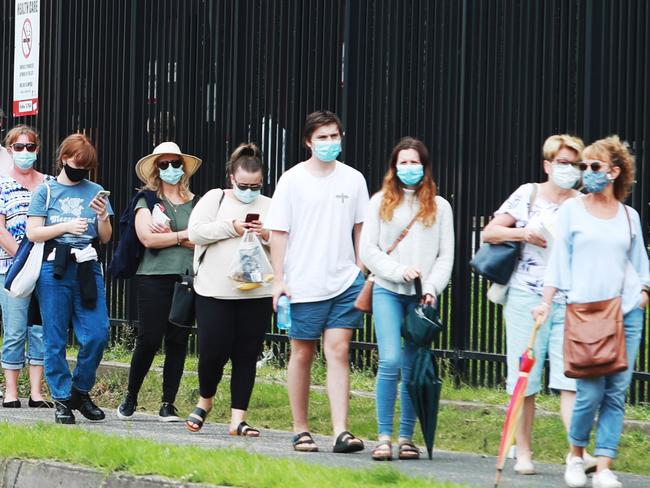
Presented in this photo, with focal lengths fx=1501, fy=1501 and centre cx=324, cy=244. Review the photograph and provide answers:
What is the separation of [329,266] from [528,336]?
1353mm

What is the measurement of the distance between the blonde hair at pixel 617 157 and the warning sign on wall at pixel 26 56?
930cm

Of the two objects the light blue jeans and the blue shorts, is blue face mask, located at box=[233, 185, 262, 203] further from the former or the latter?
the light blue jeans

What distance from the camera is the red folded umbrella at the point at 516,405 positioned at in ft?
23.0

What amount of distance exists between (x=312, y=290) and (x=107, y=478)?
1815 millimetres

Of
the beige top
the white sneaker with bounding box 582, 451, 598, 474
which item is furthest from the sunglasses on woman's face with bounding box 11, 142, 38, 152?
the white sneaker with bounding box 582, 451, 598, 474

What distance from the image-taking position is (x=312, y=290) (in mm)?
8844

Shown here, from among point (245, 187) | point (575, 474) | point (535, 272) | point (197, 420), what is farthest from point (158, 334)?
point (575, 474)

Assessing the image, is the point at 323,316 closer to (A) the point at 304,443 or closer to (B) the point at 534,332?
(A) the point at 304,443

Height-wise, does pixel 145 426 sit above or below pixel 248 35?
below

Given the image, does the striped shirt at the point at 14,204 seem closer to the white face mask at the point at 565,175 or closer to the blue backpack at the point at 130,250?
the blue backpack at the point at 130,250

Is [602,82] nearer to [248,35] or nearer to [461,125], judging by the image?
[461,125]

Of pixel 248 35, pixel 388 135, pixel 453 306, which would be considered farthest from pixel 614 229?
pixel 248 35

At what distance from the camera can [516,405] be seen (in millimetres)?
7145

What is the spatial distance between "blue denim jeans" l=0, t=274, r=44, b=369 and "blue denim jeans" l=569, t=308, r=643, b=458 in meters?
A: 5.32
